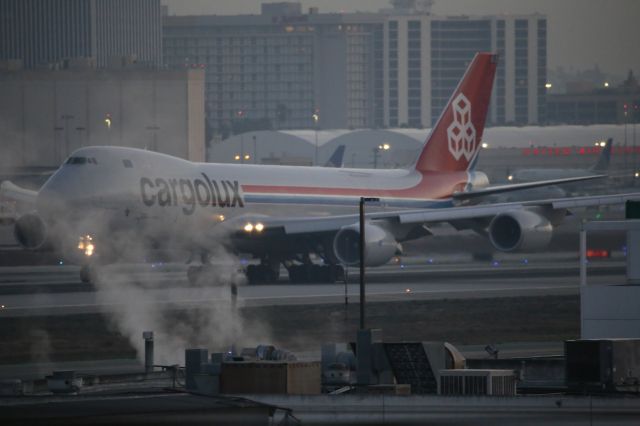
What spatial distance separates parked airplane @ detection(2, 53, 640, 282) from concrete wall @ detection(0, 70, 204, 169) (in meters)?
42.5

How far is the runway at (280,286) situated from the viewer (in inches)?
2329

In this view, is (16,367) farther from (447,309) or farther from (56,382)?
(447,309)

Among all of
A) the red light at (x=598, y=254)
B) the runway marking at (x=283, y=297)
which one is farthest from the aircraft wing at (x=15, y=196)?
the red light at (x=598, y=254)

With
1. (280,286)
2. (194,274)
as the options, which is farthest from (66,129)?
(194,274)

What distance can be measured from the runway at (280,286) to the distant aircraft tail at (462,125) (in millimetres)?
5738

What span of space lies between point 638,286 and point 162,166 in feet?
104

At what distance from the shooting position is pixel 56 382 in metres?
31.9

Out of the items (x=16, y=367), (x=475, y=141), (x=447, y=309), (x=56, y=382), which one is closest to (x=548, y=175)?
(x=475, y=141)

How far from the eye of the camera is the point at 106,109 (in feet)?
474

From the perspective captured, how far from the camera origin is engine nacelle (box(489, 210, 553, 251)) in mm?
75062

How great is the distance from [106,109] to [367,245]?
78094 mm

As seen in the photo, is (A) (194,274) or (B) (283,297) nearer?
(B) (283,297)

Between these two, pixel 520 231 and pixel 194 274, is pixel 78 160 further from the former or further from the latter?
pixel 520 231

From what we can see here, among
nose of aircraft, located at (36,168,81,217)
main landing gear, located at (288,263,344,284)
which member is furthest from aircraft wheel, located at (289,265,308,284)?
nose of aircraft, located at (36,168,81,217)
